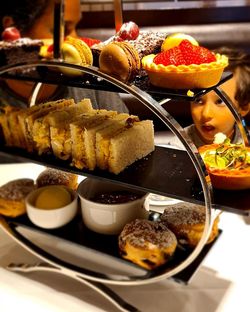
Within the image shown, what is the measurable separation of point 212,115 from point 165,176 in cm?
85

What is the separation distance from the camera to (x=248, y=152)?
97cm

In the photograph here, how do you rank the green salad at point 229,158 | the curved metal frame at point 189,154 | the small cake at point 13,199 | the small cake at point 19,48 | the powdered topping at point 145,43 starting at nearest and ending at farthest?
the curved metal frame at point 189,154 < the green salad at point 229,158 < the powdered topping at point 145,43 < the small cake at point 13,199 < the small cake at point 19,48

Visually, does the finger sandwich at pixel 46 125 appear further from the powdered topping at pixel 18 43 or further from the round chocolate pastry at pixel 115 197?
the powdered topping at pixel 18 43

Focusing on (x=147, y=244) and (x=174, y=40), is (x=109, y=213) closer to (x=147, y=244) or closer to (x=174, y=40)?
(x=147, y=244)

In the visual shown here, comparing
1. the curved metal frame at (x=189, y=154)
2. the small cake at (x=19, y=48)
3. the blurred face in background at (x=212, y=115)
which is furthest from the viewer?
the blurred face in background at (x=212, y=115)

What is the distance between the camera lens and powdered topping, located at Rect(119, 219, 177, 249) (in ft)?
3.11

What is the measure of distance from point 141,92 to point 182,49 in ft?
0.48

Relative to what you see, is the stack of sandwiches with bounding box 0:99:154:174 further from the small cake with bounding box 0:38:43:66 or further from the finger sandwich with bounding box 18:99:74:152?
the small cake with bounding box 0:38:43:66

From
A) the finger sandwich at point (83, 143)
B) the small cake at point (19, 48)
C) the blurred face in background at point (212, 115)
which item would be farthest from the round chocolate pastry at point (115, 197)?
the blurred face in background at point (212, 115)

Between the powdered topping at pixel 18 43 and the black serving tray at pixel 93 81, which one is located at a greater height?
the black serving tray at pixel 93 81

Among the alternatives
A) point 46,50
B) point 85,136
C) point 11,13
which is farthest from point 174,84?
point 11,13

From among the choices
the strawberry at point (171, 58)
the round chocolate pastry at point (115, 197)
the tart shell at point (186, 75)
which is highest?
the strawberry at point (171, 58)

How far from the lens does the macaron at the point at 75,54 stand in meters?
0.93

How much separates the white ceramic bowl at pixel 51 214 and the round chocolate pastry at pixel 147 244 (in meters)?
0.18
